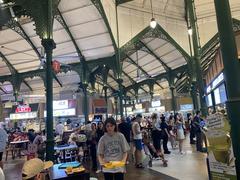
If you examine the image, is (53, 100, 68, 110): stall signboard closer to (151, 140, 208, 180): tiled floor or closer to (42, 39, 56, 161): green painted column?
(42, 39, 56, 161): green painted column

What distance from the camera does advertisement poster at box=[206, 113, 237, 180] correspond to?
10.2 feet

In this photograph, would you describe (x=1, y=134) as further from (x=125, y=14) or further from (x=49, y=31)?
(x=125, y=14)

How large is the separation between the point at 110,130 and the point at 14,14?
Result: 39.5 ft

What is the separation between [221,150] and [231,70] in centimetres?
100

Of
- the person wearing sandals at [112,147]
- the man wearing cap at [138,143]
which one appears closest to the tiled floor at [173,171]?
the man wearing cap at [138,143]

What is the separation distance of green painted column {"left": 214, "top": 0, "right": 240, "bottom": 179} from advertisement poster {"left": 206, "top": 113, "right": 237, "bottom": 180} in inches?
3.0

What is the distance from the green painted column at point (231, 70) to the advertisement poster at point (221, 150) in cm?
8

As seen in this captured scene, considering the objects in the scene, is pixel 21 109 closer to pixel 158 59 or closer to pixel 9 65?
pixel 9 65

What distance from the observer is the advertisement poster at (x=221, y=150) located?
3.12 m

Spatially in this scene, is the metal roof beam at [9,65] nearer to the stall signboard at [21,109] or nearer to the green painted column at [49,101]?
the stall signboard at [21,109]

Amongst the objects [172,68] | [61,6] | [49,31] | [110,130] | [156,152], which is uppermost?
[61,6]

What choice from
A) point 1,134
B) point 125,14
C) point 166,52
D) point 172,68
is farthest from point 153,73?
point 1,134

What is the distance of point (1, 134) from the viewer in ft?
21.9

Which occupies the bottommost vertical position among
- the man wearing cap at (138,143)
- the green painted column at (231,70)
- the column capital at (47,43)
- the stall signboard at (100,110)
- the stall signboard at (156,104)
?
the man wearing cap at (138,143)
